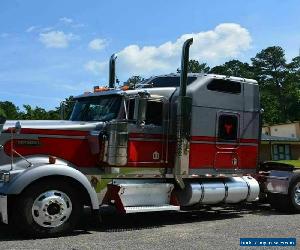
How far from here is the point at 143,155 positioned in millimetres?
10656

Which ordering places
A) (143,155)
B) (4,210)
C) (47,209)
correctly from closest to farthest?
1. (4,210)
2. (47,209)
3. (143,155)

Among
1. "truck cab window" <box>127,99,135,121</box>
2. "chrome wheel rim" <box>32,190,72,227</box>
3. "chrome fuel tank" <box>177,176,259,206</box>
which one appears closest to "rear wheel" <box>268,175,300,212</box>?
"chrome fuel tank" <box>177,176,259,206</box>

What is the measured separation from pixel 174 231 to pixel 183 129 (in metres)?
2.19

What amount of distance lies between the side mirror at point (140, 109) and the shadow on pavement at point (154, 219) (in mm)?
2067

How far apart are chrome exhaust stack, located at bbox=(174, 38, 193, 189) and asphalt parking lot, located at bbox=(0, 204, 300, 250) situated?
1.10 meters

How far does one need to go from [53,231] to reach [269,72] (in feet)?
305

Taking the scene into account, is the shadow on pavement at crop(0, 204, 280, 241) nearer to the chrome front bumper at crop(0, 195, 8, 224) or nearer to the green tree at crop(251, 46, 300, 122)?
the chrome front bumper at crop(0, 195, 8, 224)

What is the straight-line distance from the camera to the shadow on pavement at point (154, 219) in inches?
385

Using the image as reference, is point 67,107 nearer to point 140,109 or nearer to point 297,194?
point 140,109

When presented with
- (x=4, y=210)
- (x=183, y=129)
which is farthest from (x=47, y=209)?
(x=183, y=129)

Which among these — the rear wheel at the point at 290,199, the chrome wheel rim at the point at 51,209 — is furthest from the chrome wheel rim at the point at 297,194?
the chrome wheel rim at the point at 51,209

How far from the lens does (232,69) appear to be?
95.8 m

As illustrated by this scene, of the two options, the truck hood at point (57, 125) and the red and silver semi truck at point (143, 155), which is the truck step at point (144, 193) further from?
the truck hood at point (57, 125)

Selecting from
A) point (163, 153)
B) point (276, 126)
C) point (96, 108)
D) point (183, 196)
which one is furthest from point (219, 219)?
point (276, 126)
